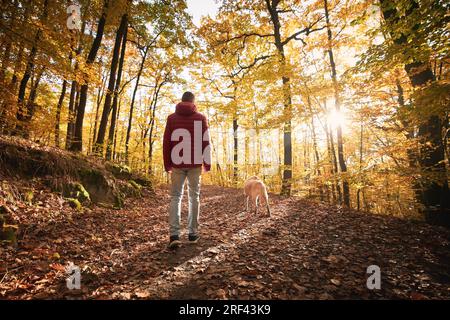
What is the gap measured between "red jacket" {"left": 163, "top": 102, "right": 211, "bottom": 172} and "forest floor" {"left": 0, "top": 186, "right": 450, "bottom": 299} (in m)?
1.67

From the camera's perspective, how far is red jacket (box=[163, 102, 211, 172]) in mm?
4246

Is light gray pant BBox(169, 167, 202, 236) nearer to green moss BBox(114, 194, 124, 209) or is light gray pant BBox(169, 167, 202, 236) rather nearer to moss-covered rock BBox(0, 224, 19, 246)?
moss-covered rock BBox(0, 224, 19, 246)

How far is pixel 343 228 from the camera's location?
5.41m

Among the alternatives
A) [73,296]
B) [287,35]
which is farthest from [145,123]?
[73,296]

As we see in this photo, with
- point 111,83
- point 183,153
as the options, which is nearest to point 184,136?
point 183,153

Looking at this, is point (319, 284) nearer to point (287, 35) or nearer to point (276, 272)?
point (276, 272)

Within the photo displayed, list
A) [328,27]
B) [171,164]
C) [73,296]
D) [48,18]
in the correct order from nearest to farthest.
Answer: [73,296] < [171,164] < [48,18] < [328,27]

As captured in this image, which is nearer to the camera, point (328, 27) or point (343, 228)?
point (343, 228)

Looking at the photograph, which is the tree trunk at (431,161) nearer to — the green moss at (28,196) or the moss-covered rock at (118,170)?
the green moss at (28,196)

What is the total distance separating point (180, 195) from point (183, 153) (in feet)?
2.80

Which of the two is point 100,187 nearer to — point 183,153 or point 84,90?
point 183,153

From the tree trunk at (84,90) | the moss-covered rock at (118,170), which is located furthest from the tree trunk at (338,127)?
the tree trunk at (84,90)
